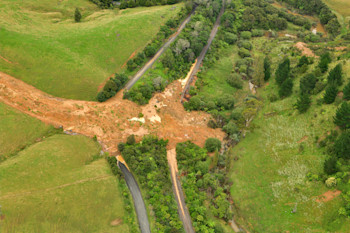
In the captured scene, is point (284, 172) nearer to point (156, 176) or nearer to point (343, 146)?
point (343, 146)

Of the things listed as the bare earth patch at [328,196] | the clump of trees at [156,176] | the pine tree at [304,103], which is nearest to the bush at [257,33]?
the pine tree at [304,103]

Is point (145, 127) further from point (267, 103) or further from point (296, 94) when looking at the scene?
point (296, 94)

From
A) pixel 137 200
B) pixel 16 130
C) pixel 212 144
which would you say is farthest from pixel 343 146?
pixel 16 130

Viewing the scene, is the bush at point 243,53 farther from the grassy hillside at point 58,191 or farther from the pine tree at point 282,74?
the grassy hillside at point 58,191

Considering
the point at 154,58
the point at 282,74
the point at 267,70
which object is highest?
the point at 282,74

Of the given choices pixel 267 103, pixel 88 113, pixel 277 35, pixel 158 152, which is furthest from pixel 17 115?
pixel 277 35
